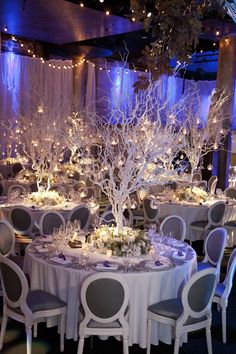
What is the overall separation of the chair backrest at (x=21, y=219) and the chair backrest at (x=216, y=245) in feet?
8.75

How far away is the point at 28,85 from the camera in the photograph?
50.3ft

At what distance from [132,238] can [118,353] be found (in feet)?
3.52

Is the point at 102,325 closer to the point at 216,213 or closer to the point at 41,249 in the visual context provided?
the point at 41,249

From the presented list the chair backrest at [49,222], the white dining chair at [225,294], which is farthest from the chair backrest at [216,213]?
the white dining chair at [225,294]

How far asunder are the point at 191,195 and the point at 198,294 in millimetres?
4450

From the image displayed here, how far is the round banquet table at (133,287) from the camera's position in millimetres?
3844

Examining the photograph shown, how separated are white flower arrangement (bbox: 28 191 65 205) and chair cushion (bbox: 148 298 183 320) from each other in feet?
12.2

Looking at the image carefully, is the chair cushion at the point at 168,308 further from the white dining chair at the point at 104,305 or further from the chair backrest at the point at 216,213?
the chair backrest at the point at 216,213

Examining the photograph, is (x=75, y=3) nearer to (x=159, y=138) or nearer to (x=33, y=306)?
(x=159, y=138)

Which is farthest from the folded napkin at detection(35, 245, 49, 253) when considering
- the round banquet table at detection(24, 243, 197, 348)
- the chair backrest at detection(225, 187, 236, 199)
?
the chair backrest at detection(225, 187, 236, 199)

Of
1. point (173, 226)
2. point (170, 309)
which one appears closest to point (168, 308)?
point (170, 309)

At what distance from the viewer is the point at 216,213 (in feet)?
23.9

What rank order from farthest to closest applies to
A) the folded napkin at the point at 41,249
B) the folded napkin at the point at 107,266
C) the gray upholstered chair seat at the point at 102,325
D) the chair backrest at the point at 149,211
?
the chair backrest at the point at 149,211 → the folded napkin at the point at 41,249 → the folded napkin at the point at 107,266 → the gray upholstered chair seat at the point at 102,325

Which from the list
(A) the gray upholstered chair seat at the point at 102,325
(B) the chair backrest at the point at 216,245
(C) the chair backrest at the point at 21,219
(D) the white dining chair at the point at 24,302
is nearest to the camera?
(A) the gray upholstered chair seat at the point at 102,325
